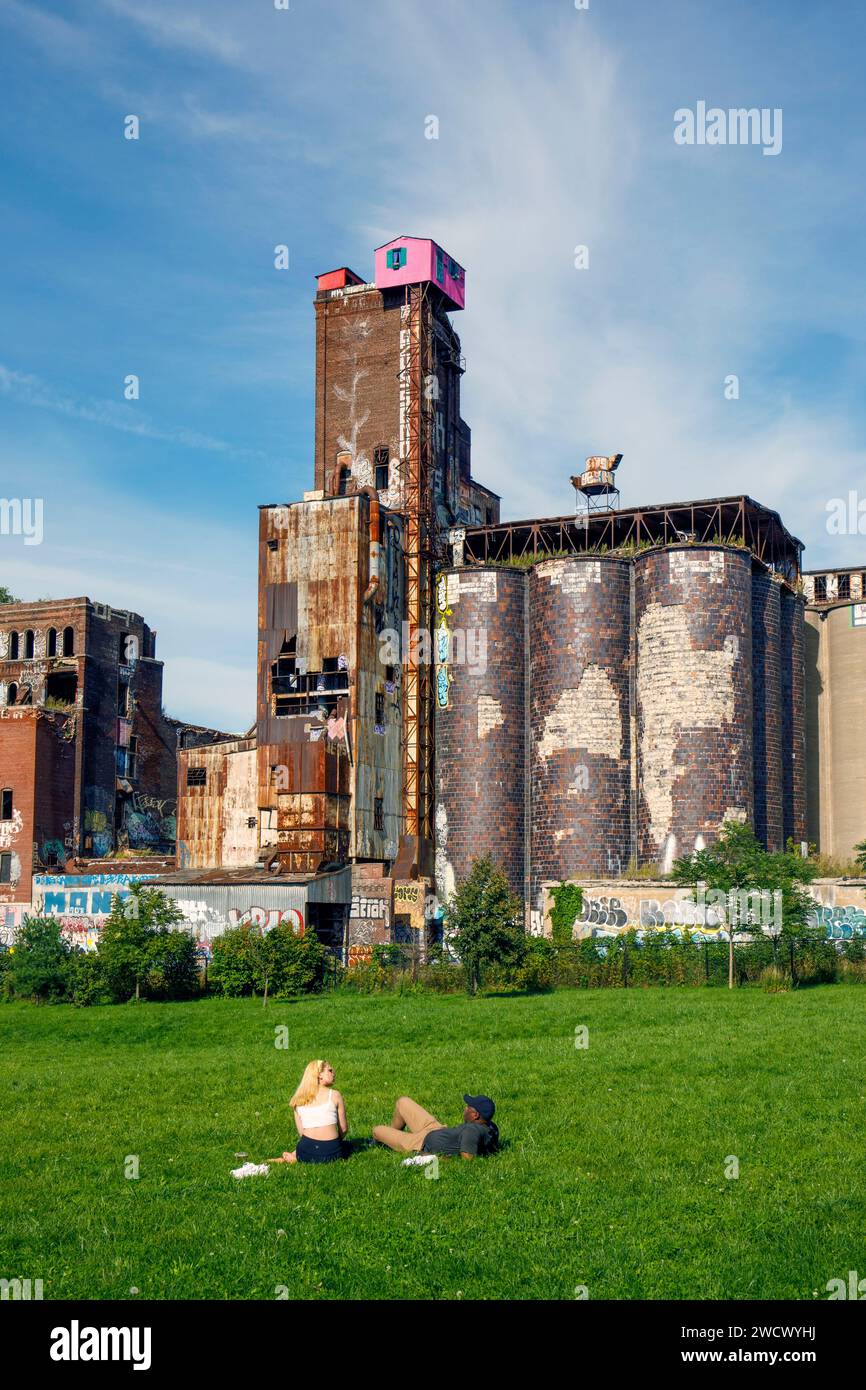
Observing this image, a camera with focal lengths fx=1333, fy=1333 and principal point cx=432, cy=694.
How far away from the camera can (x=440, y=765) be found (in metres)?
64.5

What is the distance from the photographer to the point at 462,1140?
606 inches

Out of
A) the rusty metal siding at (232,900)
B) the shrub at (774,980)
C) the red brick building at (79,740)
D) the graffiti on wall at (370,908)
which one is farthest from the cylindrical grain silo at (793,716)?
the red brick building at (79,740)

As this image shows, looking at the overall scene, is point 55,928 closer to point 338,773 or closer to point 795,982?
point 338,773

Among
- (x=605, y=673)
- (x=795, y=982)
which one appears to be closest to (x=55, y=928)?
(x=795, y=982)

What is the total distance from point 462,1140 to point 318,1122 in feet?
5.54

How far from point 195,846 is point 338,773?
30.2ft

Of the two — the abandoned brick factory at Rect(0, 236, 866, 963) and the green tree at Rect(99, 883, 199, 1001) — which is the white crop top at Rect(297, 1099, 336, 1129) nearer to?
the green tree at Rect(99, 883, 199, 1001)

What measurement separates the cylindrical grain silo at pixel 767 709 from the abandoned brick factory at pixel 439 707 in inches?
5.6

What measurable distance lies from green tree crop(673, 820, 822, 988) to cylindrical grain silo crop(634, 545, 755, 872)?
868 cm

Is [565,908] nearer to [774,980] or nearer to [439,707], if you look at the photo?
[439,707]

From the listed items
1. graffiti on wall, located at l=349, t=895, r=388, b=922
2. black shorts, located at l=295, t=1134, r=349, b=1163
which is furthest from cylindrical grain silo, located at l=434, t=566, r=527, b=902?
black shorts, located at l=295, t=1134, r=349, b=1163

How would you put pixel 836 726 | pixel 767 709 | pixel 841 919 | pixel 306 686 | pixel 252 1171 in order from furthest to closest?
pixel 836 726 < pixel 767 709 < pixel 306 686 < pixel 841 919 < pixel 252 1171

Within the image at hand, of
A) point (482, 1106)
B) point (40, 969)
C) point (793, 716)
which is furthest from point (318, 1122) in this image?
point (793, 716)

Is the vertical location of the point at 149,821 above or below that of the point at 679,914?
above
